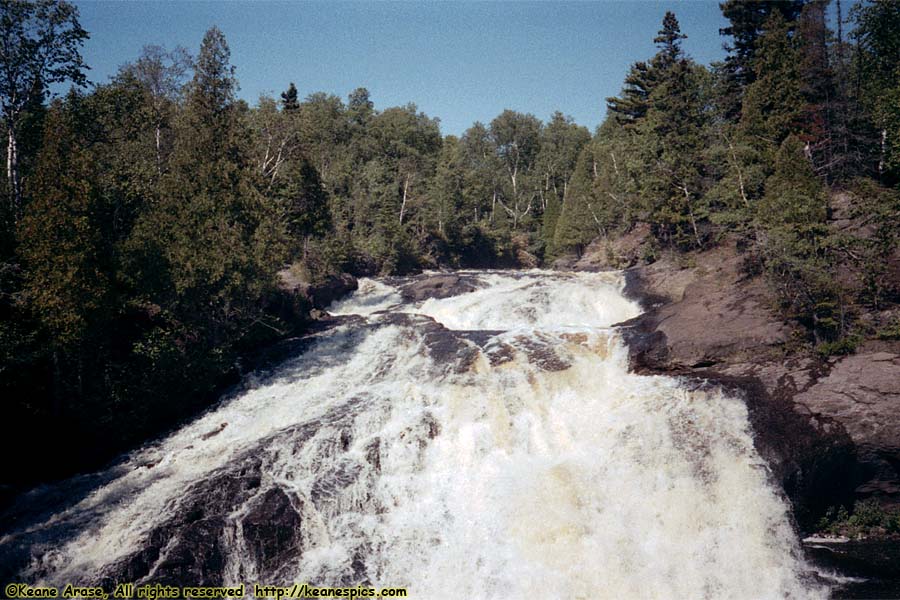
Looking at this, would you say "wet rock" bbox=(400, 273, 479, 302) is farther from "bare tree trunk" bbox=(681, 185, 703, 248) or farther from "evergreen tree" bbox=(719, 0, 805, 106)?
"evergreen tree" bbox=(719, 0, 805, 106)

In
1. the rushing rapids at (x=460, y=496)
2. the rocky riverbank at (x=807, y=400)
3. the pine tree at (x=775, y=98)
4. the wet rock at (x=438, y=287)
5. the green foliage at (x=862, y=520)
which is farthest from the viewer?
the wet rock at (x=438, y=287)

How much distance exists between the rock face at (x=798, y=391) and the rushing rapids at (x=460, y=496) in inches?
30.8

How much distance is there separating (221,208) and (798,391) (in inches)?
782

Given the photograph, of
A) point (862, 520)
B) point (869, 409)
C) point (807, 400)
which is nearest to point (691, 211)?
point (807, 400)

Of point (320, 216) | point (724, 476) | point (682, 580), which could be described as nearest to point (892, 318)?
point (724, 476)

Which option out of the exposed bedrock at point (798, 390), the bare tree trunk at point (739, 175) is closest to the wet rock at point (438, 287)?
the exposed bedrock at point (798, 390)

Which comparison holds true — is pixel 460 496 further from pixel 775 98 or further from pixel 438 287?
pixel 775 98

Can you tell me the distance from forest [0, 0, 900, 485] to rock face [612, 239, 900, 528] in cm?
121

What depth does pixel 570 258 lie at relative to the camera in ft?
166

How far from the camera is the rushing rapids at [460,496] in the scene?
11.5 metres

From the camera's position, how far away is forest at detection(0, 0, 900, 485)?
15.0m

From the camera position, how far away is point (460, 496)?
539 inches

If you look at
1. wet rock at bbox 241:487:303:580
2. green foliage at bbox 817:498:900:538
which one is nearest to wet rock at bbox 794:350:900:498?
green foliage at bbox 817:498:900:538

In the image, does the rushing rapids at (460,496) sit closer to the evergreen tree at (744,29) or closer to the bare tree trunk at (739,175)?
the bare tree trunk at (739,175)
